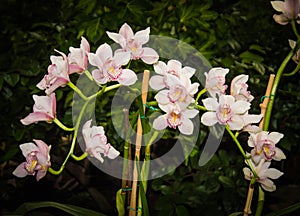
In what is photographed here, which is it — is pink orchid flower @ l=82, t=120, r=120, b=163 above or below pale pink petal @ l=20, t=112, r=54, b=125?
below

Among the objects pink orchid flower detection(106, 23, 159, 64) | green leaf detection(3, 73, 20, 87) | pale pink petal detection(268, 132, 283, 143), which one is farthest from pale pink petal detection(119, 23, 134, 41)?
green leaf detection(3, 73, 20, 87)

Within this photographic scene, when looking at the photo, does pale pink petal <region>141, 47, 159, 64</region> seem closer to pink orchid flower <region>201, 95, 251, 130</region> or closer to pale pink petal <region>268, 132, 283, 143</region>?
pink orchid flower <region>201, 95, 251, 130</region>

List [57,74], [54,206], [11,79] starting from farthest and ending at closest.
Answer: [11,79] < [54,206] < [57,74]

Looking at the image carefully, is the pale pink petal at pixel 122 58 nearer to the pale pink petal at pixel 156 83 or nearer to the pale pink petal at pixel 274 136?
the pale pink petal at pixel 156 83

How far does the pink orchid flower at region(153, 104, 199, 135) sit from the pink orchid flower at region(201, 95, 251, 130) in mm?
33

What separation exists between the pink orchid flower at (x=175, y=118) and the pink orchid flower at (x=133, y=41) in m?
0.10

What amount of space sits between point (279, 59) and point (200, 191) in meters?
0.62

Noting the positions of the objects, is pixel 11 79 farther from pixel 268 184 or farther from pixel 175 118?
pixel 268 184

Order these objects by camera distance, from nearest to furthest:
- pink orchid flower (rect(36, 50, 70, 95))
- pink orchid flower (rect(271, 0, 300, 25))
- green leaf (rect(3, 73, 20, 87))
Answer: pink orchid flower (rect(36, 50, 70, 95)) → pink orchid flower (rect(271, 0, 300, 25)) → green leaf (rect(3, 73, 20, 87))

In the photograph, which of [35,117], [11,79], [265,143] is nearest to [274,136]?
[265,143]

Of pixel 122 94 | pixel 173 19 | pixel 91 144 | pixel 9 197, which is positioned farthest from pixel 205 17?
pixel 9 197

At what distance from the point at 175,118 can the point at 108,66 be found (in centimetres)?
15

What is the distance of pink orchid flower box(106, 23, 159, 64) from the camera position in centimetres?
81

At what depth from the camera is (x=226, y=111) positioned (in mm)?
801
